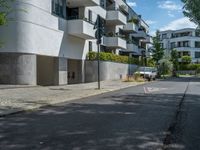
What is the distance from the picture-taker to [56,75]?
110 feet

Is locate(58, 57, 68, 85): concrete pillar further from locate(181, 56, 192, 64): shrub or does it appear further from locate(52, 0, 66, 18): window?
locate(181, 56, 192, 64): shrub

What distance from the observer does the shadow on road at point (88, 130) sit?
26.2 ft

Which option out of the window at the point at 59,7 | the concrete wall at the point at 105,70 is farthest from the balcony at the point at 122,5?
the window at the point at 59,7

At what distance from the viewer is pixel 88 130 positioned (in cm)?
973

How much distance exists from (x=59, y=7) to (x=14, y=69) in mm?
8740

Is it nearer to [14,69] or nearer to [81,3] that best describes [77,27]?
[81,3]

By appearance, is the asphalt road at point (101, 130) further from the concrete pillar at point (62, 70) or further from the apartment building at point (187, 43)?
the apartment building at point (187, 43)

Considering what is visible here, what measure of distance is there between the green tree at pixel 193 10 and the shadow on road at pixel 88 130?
975 cm

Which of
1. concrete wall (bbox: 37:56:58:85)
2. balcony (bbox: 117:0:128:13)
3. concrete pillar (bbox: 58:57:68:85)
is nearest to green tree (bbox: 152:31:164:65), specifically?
balcony (bbox: 117:0:128:13)

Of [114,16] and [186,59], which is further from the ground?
[114,16]

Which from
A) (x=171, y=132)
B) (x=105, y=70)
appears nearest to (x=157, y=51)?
(x=105, y=70)

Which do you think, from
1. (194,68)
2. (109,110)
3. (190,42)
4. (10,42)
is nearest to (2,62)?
(10,42)

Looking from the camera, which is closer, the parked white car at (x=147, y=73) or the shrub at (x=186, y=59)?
the parked white car at (x=147, y=73)

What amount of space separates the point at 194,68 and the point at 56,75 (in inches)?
3359
